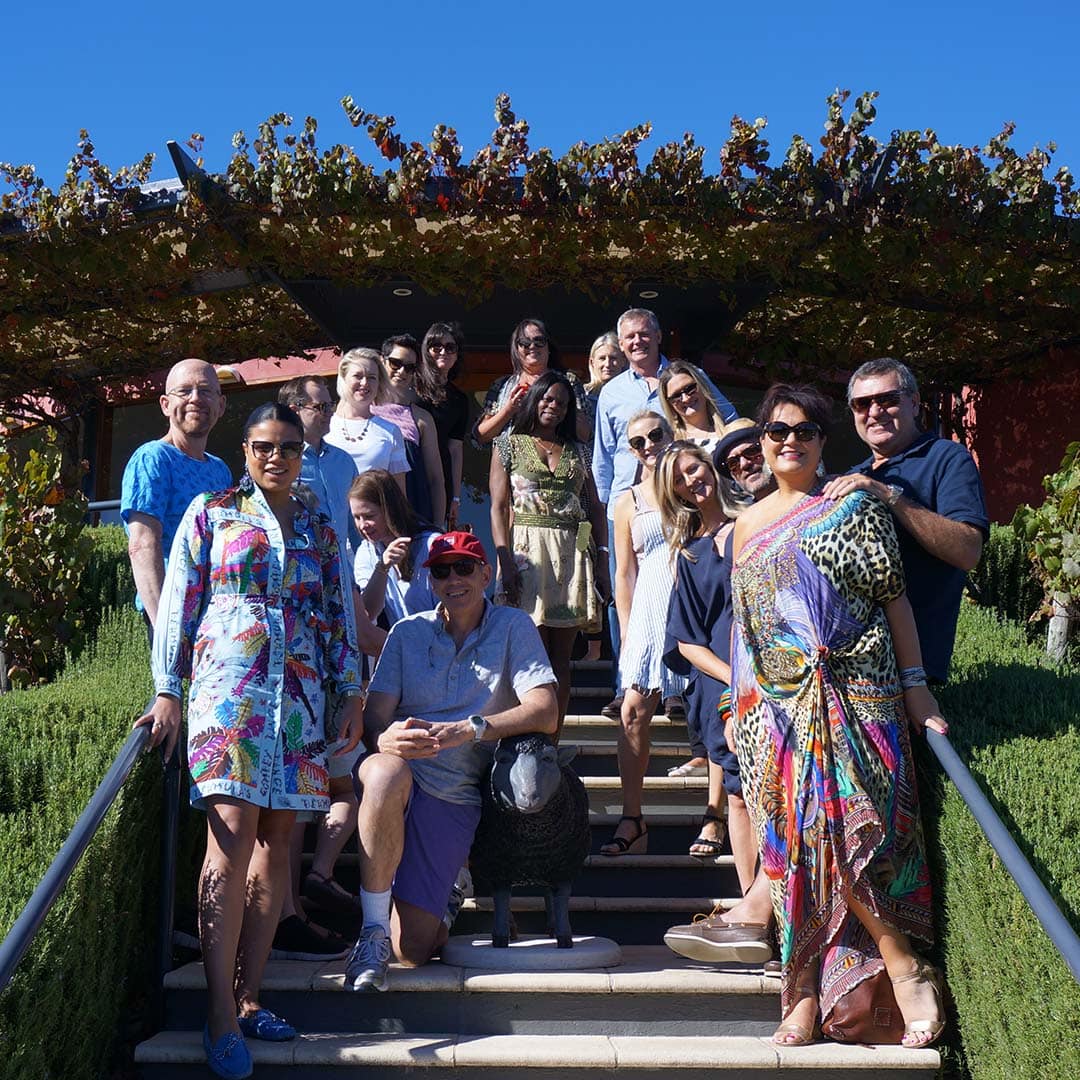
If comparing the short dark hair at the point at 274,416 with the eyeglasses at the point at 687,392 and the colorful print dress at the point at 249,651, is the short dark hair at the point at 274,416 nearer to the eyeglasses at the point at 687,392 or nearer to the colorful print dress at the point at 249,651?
the colorful print dress at the point at 249,651

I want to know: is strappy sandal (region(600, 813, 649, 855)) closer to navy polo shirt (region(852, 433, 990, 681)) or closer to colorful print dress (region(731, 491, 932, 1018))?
colorful print dress (region(731, 491, 932, 1018))

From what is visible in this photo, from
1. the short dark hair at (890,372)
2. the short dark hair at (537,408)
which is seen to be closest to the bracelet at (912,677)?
the short dark hair at (890,372)

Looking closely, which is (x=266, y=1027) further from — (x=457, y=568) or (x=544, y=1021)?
(x=457, y=568)

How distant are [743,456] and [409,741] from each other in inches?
63.7

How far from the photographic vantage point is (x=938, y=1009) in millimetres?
3787

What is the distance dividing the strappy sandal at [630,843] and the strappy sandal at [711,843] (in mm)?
180

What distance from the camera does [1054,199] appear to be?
821 cm

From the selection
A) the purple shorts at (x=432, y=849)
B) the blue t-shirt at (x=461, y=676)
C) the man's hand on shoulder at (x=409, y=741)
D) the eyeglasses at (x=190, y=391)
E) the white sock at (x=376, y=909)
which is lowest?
the white sock at (x=376, y=909)

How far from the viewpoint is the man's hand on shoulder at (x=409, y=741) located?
414 cm

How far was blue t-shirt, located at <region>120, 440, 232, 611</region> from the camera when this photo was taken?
4410mm

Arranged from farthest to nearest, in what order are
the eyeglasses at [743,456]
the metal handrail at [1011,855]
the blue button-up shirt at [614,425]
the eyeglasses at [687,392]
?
the blue button-up shirt at [614,425] → the eyeglasses at [687,392] → the eyeglasses at [743,456] → the metal handrail at [1011,855]

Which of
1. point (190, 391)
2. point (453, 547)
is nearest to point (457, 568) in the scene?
point (453, 547)

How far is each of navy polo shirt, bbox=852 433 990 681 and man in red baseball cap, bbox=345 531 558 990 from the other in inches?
46.6

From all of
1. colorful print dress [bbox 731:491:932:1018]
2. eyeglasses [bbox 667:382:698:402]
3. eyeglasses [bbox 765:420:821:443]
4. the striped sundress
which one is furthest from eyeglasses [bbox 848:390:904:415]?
eyeglasses [bbox 667:382:698:402]
